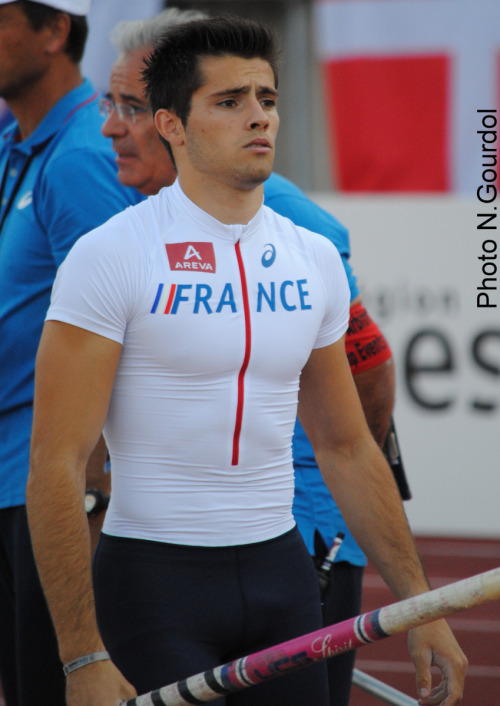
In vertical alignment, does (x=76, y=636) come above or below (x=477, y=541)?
above

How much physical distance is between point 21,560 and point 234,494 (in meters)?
0.91

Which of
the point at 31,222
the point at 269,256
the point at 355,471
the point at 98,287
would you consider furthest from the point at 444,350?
the point at 98,287

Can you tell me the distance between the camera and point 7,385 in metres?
2.87

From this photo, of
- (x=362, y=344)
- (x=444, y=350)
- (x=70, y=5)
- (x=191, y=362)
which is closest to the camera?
(x=191, y=362)

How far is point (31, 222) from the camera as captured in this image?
280cm

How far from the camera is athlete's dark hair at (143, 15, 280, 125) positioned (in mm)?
2182

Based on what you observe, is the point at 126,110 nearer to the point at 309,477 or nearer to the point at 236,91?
the point at 236,91

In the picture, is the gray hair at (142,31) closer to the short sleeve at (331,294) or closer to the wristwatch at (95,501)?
the short sleeve at (331,294)

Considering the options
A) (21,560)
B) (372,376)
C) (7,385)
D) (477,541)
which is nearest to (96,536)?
(21,560)

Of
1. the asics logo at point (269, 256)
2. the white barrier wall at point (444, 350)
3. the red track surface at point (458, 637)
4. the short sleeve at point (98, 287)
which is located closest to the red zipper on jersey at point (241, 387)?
the asics logo at point (269, 256)

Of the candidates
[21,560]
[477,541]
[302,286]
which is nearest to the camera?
[302,286]

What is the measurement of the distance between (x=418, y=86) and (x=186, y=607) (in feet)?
26.4

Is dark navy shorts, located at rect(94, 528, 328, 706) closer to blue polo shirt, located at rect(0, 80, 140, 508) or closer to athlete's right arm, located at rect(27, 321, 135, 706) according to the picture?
athlete's right arm, located at rect(27, 321, 135, 706)

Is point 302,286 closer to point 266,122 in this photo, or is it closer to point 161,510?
point 266,122
